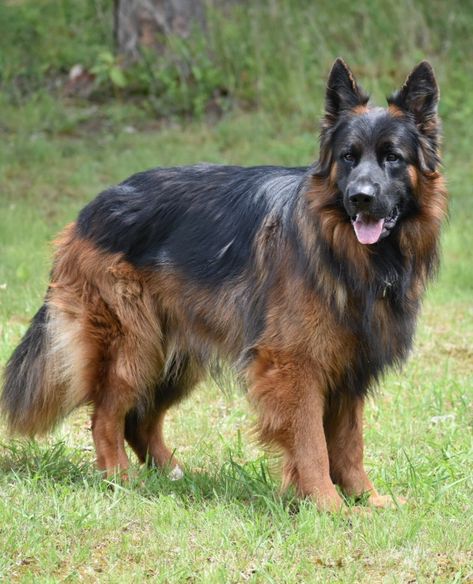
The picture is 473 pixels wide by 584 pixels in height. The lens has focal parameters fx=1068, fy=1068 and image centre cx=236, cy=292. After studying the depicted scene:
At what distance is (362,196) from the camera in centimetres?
483

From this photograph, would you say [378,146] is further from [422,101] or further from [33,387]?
[33,387]

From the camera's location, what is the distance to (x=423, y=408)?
673 centimetres

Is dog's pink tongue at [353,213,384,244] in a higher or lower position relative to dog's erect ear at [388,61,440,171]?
lower

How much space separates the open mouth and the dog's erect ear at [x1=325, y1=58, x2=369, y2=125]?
55 cm

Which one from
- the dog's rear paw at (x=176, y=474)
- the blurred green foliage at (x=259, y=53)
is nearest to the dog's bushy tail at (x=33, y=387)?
the dog's rear paw at (x=176, y=474)

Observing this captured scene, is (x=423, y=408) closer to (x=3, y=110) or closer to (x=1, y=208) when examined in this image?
(x=1, y=208)

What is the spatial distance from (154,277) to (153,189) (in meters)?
0.51

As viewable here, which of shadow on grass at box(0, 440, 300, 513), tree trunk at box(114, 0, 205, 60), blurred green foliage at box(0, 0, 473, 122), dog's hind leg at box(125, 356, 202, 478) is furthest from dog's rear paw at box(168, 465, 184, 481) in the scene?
tree trunk at box(114, 0, 205, 60)

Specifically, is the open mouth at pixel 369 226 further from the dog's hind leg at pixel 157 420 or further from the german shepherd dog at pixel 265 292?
the dog's hind leg at pixel 157 420

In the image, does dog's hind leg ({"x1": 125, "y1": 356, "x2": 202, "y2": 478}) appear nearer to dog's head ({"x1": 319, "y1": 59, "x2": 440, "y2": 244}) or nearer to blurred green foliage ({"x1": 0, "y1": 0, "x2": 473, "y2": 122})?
dog's head ({"x1": 319, "y1": 59, "x2": 440, "y2": 244})

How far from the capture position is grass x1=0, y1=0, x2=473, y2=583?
446 centimetres

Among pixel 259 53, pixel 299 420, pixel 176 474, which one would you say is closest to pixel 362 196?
pixel 299 420

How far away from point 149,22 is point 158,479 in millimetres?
9408

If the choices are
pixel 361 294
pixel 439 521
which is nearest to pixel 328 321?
pixel 361 294
